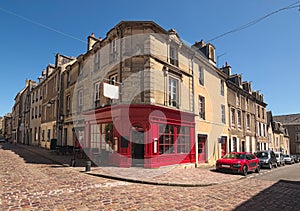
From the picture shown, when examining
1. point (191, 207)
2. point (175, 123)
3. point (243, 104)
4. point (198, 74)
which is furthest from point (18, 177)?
point (243, 104)

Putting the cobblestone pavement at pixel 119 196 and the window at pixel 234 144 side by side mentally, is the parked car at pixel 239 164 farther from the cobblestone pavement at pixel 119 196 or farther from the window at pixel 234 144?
the window at pixel 234 144

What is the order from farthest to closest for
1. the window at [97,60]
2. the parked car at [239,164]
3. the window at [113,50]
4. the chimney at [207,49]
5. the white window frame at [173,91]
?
the chimney at [207,49]
the window at [97,60]
the white window frame at [173,91]
the window at [113,50]
the parked car at [239,164]

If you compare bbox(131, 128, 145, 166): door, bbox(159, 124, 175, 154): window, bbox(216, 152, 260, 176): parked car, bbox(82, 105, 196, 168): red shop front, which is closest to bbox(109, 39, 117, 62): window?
bbox(82, 105, 196, 168): red shop front

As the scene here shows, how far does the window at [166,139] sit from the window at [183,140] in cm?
67

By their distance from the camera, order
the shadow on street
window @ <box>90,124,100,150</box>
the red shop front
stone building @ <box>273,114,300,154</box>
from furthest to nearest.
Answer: stone building @ <box>273,114,300,154</box>, window @ <box>90,124,100,150</box>, the red shop front, the shadow on street

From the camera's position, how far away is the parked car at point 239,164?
11.3 meters

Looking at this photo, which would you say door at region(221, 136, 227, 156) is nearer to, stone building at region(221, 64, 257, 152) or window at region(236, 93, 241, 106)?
stone building at region(221, 64, 257, 152)

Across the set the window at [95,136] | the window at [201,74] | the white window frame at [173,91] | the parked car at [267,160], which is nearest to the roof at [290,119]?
the parked car at [267,160]

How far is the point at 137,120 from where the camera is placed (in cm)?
1102

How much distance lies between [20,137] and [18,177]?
105 feet

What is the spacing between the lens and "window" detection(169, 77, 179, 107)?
13.0 metres

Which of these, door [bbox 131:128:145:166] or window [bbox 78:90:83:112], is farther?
window [bbox 78:90:83:112]

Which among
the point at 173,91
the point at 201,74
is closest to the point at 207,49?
the point at 201,74

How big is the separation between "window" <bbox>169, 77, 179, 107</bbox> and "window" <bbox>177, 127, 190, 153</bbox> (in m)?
1.64
